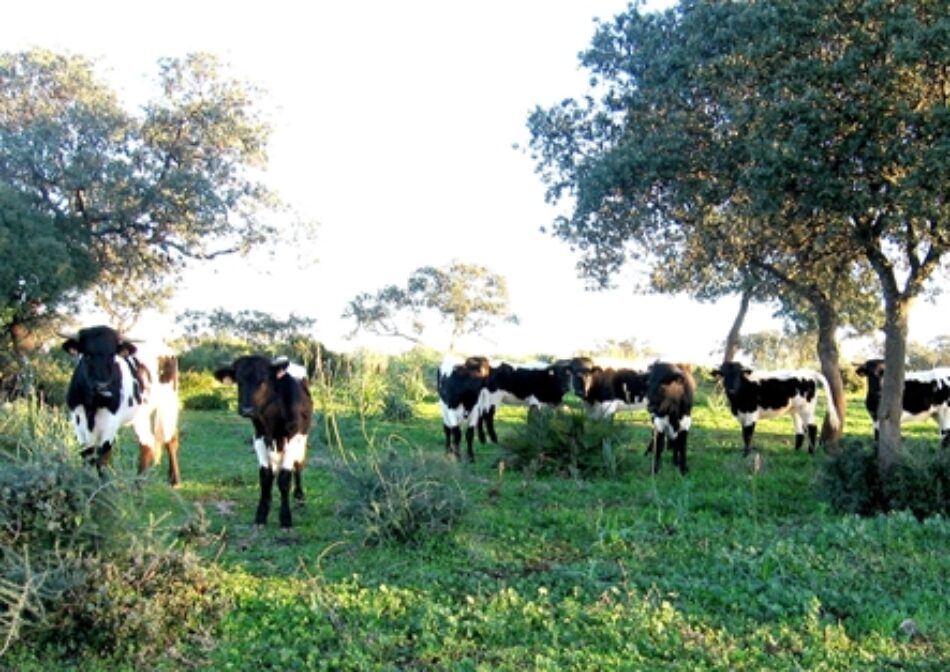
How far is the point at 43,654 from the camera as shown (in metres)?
6.07

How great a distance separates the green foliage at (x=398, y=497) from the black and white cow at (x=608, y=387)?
10.5 metres

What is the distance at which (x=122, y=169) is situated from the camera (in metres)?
28.5

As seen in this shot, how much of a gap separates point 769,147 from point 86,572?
8540mm

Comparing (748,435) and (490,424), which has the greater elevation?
(748,435)

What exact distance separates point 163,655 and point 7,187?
76.6 feet

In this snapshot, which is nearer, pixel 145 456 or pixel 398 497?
pixel 398 497

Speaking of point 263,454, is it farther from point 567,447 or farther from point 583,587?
point 567,447

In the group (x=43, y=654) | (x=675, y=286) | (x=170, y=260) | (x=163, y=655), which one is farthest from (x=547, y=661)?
(x=170, y=260)

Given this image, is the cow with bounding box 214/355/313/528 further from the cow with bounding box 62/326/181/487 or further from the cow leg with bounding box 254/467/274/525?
the cow with bounding box 62/326/181/487

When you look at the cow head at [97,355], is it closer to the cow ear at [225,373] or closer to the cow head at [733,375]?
the cow ear at [225,373]

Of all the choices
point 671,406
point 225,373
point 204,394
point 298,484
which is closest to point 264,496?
point 298,484

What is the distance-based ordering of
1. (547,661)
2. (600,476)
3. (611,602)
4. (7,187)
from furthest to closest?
(7,187) < (600,476) < (611,602) < (547,661)

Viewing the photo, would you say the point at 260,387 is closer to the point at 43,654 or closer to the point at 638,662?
the point at 43,654

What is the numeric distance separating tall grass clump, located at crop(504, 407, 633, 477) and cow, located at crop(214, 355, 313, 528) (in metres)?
4.09
